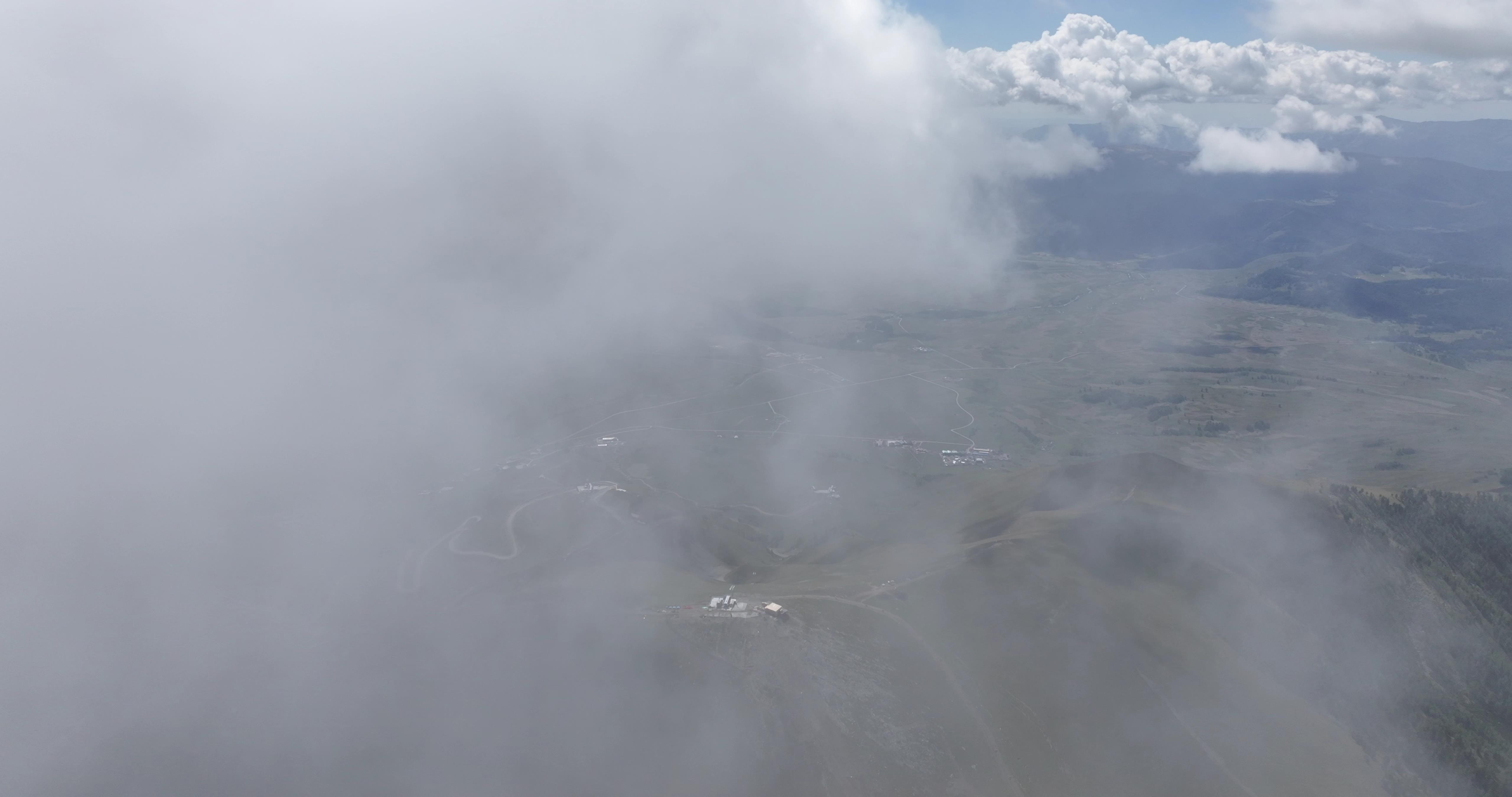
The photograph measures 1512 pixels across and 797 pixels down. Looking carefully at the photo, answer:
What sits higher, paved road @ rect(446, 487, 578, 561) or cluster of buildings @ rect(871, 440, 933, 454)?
paved road @ rect(446, 487, 578, 561)

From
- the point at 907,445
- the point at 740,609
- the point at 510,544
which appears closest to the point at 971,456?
the point at 907,445

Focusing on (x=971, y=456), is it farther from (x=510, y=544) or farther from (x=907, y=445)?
(x=510, y=544)

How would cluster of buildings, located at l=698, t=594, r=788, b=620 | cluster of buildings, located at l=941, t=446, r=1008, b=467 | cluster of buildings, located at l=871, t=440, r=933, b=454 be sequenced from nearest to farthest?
1. cluster of buildings, located at l=698, t=594, r=788, b=620
2. cluster of buildings, located at l=941, t=446, r=1008, b=467
3. cluster of buildings, located at l=871, t=440, r=933, b=454

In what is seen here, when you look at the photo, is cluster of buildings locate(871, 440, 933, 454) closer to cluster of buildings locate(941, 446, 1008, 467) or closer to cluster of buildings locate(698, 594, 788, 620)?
cluster of buildings locate(941, 446, 1008, 467)

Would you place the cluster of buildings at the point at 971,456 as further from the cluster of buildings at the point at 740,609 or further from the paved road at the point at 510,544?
the cluster of buildings at the point at 740,609

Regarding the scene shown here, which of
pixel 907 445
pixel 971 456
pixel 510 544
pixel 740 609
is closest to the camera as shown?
pixel 740 609

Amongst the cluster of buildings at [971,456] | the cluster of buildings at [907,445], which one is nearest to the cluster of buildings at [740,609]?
the cluster of buildings at [971,456]

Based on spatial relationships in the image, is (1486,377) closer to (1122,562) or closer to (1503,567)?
(1503,567)

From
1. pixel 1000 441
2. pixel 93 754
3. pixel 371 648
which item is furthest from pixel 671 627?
pixel 1000 441

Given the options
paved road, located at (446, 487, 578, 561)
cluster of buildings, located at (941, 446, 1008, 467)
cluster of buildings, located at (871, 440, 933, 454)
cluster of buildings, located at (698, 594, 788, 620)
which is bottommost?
cluster of buildings, located at (941, 446, 1008, 467)

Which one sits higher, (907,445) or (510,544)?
(510,544)

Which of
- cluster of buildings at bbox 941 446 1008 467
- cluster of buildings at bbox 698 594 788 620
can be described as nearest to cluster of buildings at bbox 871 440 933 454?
cluster of buildings at bbox 941 446 1008 467

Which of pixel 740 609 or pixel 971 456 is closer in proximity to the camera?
pixel 740 609
